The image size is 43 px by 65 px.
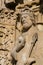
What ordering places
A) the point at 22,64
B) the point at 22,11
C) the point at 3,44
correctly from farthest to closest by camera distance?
the point at 3,44
the point at 22,11
the point at 22,64

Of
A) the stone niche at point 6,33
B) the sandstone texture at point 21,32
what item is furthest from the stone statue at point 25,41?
the stone niche at point 6,33

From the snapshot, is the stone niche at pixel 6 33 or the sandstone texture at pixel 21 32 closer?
the sandstone texture at pixel 21 32

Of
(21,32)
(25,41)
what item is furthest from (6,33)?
(25,41)

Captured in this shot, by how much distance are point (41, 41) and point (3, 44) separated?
833mm

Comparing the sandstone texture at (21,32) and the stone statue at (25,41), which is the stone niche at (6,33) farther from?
the stone statue at (25,41)

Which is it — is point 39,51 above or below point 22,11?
below

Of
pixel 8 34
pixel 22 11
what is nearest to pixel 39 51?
pixel 22 11

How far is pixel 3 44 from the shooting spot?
4844 mm

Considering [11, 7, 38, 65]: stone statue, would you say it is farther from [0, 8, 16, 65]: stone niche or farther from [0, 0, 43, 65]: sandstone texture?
[0, 8, 16, 65]: stone niche

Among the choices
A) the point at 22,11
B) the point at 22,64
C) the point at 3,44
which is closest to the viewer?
the point at 22,64

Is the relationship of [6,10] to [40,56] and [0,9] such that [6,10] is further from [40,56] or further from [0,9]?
[40,56]

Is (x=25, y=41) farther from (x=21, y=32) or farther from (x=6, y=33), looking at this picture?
(x=6, y=33)

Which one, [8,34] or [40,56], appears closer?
[40,56]

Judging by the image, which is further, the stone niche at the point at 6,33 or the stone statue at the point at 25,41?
the stone niche at the point at 6,33
